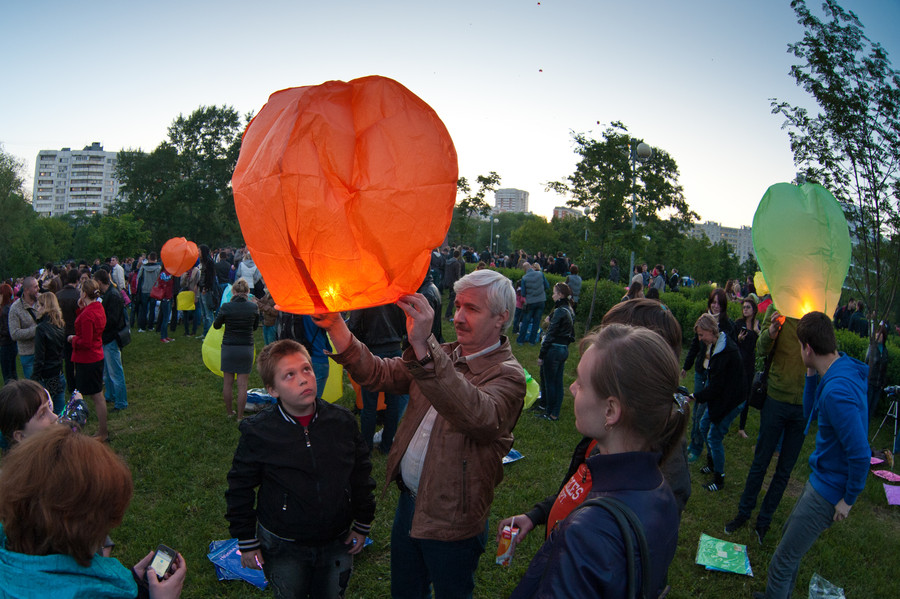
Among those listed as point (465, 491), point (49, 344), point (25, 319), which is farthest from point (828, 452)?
point (25, 319)

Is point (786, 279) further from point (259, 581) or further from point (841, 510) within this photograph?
point (259, 581)

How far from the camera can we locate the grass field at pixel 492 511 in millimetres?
3908

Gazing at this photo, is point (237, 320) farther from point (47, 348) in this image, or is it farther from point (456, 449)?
point (456, 449)

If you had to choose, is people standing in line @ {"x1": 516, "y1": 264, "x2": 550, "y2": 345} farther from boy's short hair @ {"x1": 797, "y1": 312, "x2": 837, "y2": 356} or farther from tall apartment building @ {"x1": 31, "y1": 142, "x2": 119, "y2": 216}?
tall apartment building @ {"x1": 31, "y1": 142, "x2": 119, "y2": 216}

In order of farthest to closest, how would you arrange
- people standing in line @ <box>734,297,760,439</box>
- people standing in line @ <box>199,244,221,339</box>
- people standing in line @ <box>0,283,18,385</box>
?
1. people standing in line @ <box>199,244,221,339</box>
2. people standing in line @ <box>0,283,18,385</box>
3. people standing in line @ <box>734,297,760,439</box>

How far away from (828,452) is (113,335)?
7.62 m

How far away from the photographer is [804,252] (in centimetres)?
393

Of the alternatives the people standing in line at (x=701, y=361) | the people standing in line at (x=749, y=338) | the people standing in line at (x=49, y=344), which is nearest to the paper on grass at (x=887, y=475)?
the people standing in line at (x=749, y=338)

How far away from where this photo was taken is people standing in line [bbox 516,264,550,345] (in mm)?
12070

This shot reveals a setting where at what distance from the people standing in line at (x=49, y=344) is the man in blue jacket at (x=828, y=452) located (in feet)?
23.4

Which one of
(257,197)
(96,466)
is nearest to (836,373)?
(257,197)

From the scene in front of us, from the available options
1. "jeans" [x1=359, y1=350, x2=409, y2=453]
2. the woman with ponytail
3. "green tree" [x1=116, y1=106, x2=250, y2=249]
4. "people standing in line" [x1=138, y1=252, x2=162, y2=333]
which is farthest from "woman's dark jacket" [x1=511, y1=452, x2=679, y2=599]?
"green tree" [x1=116, y1=106, x2=250, y2=249]

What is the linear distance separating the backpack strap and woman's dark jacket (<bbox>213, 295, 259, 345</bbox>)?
5.73m

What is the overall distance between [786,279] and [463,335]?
3.07 meters
